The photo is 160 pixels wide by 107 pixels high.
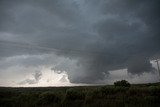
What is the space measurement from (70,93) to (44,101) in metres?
6.11

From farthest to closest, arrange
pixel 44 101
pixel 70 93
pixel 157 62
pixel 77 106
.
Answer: pixel 157 62 → pixel 70 93 → pixel 44 101 → pixel 77 106

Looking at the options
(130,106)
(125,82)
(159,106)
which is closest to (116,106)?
(130,106)

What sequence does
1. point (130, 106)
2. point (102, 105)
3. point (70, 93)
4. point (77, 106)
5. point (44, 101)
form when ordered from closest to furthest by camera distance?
point (130, 106) < point (102, 105) < point (77, 106) < point (44, 101) < point (70, 93)

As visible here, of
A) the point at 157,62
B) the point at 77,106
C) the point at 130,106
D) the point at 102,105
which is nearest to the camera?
the point at 130,106

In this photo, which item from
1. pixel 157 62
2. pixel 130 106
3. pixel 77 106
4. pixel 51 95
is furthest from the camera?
pixel 157 62

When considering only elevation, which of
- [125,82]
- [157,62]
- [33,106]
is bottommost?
[33,106]

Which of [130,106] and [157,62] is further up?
[157,62]

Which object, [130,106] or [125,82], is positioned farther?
[125,82]

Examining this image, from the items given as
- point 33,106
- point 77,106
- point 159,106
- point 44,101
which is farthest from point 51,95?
point 159,106

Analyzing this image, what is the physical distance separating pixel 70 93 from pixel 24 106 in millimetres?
10987

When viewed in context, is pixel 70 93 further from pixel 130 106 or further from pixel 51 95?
pixel 130 106

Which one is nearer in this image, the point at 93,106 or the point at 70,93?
the point at 93,106

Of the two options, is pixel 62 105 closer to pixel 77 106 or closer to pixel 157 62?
pixel 77 106

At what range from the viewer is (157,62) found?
54.6 metres
